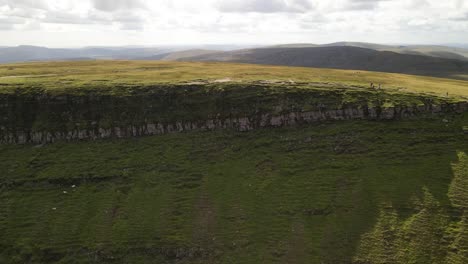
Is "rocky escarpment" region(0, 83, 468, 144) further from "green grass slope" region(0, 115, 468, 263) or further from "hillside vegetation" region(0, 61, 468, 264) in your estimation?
"green grass slope" region(0, 115, 468, 263)

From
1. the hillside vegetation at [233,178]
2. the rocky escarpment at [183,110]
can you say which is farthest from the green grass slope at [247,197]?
the rocky escarpment at [183,110]

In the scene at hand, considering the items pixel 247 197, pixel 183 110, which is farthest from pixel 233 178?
pixel 183 110

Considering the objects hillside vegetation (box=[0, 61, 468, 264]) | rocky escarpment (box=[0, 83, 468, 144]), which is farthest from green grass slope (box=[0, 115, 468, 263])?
rocky escarpment (box=[0, 83, 468, 144])

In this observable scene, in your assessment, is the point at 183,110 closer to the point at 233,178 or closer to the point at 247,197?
the point at 233,178

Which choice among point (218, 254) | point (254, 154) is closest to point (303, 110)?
point (254, 154)

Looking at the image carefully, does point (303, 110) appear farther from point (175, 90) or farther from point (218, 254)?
point (218, 254)

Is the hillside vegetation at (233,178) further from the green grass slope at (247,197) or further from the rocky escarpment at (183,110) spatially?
the rocky escarpment at (183,110)
